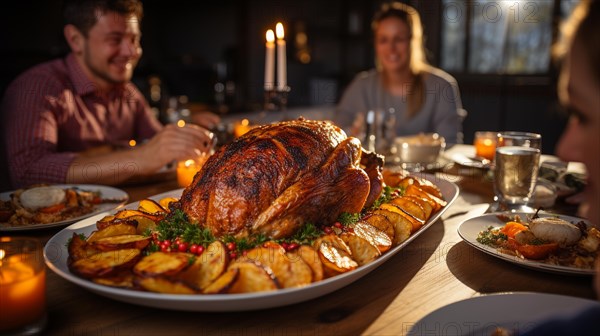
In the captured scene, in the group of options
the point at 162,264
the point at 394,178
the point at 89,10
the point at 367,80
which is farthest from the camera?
the point at 367,80

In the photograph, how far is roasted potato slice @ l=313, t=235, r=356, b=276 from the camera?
116cm

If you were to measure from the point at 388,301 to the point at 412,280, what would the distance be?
15 cm

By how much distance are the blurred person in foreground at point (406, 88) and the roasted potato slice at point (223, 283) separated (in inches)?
138

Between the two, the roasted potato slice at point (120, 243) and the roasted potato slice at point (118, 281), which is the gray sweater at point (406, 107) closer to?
the roasted potato slice at point (120, 243)

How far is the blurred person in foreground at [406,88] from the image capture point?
4.54 meters

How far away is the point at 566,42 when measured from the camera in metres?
0.82

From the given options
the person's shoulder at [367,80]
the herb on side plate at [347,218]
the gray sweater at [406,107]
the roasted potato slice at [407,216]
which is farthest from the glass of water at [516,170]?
the person's shoulder at [367,80]

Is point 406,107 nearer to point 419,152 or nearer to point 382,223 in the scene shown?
point 419,152

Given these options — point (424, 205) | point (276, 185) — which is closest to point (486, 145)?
point (424, 205)

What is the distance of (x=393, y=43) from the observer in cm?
462

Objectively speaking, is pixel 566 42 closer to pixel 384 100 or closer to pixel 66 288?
pixel 66 288

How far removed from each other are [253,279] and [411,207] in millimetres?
735

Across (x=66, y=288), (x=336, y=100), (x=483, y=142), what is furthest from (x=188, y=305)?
(x=336, y=100)

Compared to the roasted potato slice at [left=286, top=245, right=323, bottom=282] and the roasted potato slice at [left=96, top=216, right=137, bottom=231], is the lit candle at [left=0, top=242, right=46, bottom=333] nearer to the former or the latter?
the roasted potato slice at [left=96, top=216, right=137, bottom=231]
